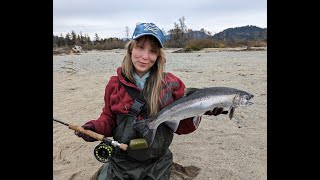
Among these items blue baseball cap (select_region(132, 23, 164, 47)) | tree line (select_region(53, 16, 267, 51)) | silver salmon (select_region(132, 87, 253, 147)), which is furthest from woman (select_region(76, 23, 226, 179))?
tree line (select_region(53, 16, 267, 51))

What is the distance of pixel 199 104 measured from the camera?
354cm

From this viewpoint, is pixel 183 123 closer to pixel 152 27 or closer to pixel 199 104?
pixel 199 104

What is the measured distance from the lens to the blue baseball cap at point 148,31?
384 cm

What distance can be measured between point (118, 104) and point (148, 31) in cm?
80

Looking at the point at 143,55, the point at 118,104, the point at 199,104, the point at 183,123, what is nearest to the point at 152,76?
the point at 143,55

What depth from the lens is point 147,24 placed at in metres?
3.93

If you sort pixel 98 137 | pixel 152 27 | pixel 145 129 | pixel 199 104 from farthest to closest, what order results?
pixel 152 27, pixel 98 137, pixel 145 129, pixel 199 104

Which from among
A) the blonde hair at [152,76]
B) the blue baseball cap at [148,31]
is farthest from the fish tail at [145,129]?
the blue baseball cap at [148,31]

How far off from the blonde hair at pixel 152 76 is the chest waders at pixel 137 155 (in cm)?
9

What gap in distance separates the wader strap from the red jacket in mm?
40

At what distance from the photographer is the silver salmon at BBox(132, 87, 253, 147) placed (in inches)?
139

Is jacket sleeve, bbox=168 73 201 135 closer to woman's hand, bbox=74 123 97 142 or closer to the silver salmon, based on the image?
the silver salmon
